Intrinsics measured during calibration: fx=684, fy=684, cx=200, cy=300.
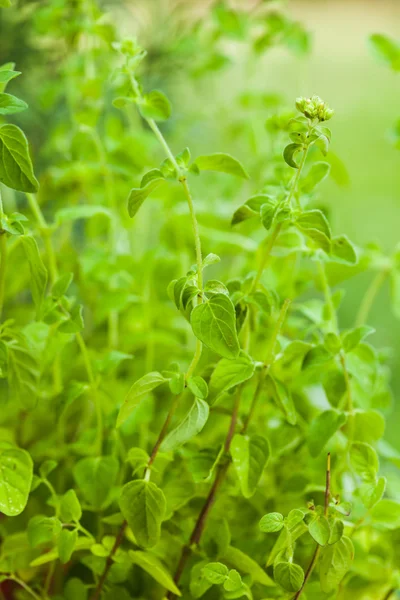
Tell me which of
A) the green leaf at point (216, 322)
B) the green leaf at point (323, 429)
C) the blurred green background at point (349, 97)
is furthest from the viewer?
the blurred green background at point (349, 97)

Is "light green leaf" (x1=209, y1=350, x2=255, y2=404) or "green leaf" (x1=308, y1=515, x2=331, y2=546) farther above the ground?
"light green leaf" (x1=209, y1=350, x2=255, y2=404)

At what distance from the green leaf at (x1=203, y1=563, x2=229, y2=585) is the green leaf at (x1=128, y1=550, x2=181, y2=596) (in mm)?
39

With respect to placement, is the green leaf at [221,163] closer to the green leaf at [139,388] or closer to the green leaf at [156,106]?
the green leaf at [156,106]

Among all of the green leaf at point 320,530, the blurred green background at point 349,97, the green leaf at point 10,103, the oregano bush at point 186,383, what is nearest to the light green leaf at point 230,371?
the oregano bush at point 186,383

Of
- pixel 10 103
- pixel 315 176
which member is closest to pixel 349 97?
pixel 315 176

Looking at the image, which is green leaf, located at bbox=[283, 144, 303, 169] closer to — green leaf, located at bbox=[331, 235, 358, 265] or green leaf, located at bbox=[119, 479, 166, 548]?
green leaf, located at bbox=[331, 235, 358, 265]

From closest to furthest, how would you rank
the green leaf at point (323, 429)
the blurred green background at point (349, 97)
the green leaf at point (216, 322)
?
1. the green leaf at point (216, 322)
2. the green leaf at point (323, 429)
3. the blurred green background at point (349, 97)

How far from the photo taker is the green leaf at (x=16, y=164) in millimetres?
445

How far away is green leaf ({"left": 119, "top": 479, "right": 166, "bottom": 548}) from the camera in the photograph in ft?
1.49

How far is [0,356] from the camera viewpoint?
1.56 ft

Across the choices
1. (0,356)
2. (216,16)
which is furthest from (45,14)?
(0,356)

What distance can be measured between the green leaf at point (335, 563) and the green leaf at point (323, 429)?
8cm

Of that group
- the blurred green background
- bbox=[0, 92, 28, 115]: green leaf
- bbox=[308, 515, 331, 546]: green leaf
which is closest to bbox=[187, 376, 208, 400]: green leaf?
bbox=[308, 515, 331, 546]: green leaf

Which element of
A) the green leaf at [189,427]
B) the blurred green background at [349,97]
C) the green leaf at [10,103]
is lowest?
the blurred green background at [349,97]
